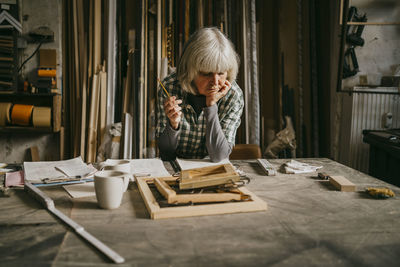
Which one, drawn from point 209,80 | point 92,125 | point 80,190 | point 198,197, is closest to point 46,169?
point 80,190

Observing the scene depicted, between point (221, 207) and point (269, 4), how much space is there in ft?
9.79

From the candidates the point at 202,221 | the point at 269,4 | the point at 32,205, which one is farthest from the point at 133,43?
the point at 202,221

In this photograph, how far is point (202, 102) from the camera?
1.95m

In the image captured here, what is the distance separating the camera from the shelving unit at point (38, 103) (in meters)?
3.08

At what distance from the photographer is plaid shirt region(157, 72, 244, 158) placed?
192 centimetres

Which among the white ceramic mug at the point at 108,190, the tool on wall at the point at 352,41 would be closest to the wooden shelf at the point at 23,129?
the white ceramic mug at the point at 108,190

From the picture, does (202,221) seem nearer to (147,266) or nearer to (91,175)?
(147,266)

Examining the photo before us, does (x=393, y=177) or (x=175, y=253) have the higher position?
(x=175, y=253)

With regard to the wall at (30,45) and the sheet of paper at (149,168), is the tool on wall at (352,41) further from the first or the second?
the wall at (30,45)

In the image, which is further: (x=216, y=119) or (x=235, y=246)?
(x=216, y=119)

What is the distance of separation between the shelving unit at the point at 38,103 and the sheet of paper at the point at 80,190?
209cm

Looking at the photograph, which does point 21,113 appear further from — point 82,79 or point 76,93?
point 82,79

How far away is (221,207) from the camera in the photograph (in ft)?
3.35

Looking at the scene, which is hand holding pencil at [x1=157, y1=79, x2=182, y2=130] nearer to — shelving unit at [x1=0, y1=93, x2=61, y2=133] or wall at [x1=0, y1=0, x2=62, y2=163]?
shelving unit at [x1=0, y1=93, x2=61, y2=133]
